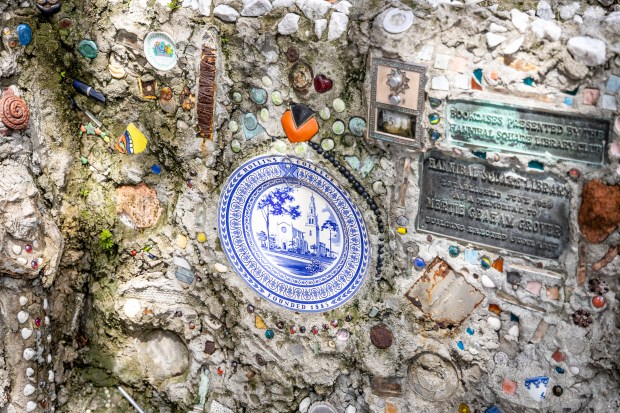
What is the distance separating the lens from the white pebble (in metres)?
4.03

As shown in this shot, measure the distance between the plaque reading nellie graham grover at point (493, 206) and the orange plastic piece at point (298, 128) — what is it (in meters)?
0.62

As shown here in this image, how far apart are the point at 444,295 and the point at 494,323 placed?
0.29 metres

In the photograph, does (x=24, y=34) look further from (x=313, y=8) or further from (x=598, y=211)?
(x=598, y=211)

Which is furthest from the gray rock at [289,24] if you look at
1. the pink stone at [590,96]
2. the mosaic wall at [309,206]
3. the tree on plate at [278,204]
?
the pink stone at [590,96]

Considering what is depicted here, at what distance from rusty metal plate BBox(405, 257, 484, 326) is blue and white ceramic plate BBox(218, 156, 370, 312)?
33 centimetres

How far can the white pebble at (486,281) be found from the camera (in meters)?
4.03

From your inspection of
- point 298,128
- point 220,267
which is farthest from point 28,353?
point 298,128

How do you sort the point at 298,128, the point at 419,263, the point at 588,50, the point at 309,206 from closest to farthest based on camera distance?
the point at 588,50, the point at 419,263, the point at 298,128, the point at 309,206

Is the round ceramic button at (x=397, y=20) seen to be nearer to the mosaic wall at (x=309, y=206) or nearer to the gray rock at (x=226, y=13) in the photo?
the mosaic wall at (x=309, y=206)

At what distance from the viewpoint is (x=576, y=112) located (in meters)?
3.63

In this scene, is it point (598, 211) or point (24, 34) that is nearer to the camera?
point (598, 211)

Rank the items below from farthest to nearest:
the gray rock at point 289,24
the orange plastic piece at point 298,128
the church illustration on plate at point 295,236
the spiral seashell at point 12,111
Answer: the spiral seashell at point 12,111
the church illustration on plate at point 295,236
the orange plastic piece at point 298,128
the gray rock at point 289,24

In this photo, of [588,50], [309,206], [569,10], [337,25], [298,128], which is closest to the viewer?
[588,50]

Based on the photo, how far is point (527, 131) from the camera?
12.3ft
